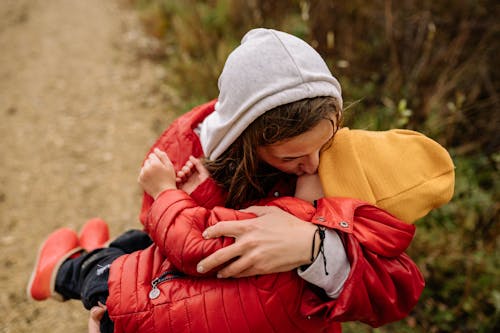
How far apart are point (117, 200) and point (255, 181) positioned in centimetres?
199

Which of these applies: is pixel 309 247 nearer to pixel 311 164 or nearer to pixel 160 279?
pixel 311 164

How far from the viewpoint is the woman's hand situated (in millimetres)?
1308

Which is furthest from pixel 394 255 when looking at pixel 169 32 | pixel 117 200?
pixel 169 32

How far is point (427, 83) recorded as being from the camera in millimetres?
3189

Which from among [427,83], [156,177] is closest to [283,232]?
[156,177]

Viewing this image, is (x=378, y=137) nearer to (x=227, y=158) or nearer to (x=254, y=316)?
(x=227, y=158)

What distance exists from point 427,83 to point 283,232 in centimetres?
249

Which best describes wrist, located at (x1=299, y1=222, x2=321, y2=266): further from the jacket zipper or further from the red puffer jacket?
the jacket zipper

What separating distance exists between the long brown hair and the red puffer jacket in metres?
0.18

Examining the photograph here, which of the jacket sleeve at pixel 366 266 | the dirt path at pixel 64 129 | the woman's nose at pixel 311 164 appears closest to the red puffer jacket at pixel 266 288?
the jacket sleeve at pixel 366 266

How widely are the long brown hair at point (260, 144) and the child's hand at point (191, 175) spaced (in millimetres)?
34

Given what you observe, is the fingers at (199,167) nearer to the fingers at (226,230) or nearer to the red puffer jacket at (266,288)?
the red puffer jacket at (266,288)

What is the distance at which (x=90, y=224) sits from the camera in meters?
2.47

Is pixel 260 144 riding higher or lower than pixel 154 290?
higher
